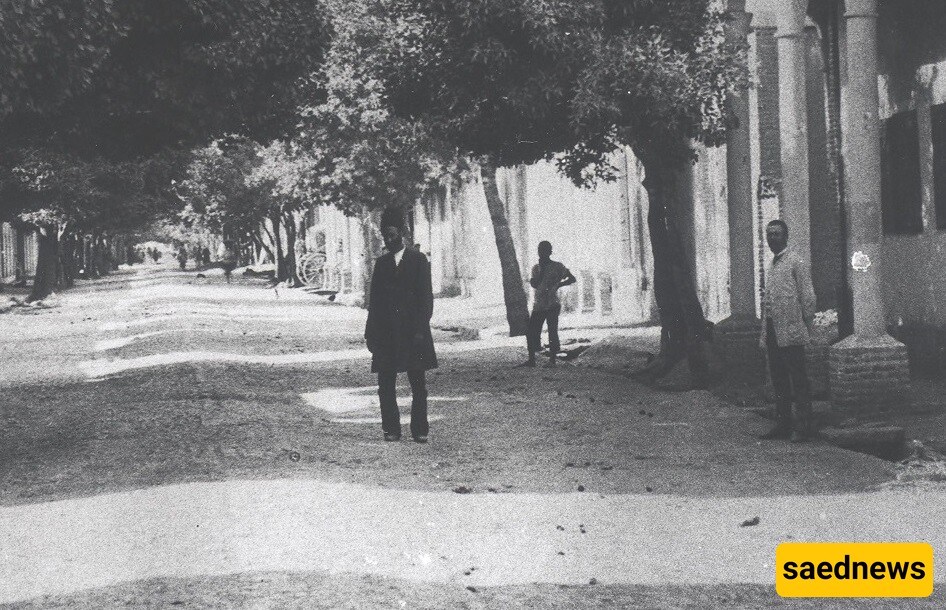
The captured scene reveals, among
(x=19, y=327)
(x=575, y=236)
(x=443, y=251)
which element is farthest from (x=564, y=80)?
(x=443, y=251)

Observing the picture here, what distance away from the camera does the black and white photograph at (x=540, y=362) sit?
728 cm

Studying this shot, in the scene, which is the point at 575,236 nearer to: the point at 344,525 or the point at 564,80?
the point at 564,80

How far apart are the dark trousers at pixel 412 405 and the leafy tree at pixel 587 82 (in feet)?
14.4

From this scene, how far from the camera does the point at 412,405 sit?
12.0 m

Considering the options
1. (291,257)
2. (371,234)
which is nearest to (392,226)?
(371,234)

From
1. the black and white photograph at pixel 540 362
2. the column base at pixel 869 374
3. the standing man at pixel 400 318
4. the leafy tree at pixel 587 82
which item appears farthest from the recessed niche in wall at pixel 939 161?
the standing man at pixel 400 318

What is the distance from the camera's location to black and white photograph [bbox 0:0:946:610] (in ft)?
23.9

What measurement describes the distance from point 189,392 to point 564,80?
17.7ft

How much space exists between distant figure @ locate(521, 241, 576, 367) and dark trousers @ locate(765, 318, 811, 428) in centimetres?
680

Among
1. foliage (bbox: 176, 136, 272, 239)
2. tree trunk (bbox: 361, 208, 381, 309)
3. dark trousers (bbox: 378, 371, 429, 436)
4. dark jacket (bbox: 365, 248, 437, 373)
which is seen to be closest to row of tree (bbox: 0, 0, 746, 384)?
dark jacket (bbox: 365, 248, 437, 373)

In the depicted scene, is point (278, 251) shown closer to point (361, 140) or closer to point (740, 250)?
point (361, 140)

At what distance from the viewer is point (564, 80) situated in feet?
51.7

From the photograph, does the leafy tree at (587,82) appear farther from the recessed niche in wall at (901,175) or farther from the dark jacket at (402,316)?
the dark jacket at (402,316)

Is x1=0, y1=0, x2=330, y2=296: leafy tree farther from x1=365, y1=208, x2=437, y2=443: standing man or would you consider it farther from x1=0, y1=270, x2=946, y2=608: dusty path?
x1=365, y1=208, x2=437, y2=443: standing man
